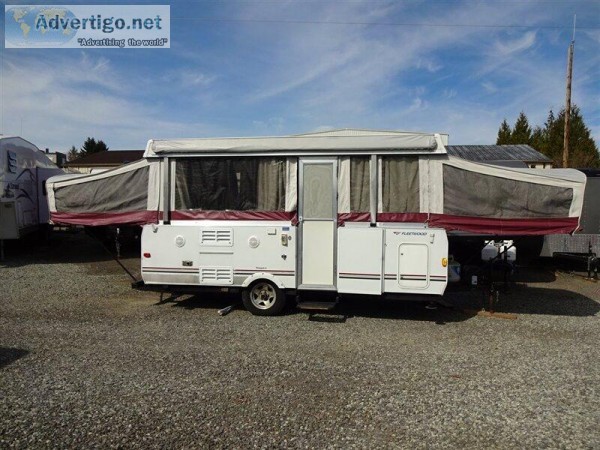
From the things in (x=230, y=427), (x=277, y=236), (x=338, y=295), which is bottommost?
(x=230, y=427)

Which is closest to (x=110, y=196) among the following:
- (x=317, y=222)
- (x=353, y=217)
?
(x=317, y=222)

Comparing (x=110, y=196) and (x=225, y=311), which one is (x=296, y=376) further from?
(x=110, y=196)

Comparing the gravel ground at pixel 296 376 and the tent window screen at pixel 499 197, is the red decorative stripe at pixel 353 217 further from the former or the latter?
the gravel ground at pixel 296 376

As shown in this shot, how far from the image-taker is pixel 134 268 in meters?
11.6

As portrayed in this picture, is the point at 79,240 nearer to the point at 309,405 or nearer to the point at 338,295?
the point at 338,295

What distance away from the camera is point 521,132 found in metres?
33.6

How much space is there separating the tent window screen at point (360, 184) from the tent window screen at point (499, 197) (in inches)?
43.9

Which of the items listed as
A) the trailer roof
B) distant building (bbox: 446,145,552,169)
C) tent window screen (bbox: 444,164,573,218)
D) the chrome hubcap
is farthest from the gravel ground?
distant building (bbox: 446,145,552,169)

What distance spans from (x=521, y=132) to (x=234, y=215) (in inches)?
1307

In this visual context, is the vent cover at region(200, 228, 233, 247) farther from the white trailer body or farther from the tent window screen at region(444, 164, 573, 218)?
the tent window screen at region(444, 164, 573, 218)

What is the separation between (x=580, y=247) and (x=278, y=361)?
325 inches

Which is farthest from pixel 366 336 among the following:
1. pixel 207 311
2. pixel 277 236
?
pixel 207 311

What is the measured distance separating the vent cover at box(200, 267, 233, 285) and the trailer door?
112 cm

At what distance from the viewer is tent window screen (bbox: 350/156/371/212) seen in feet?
21.0
